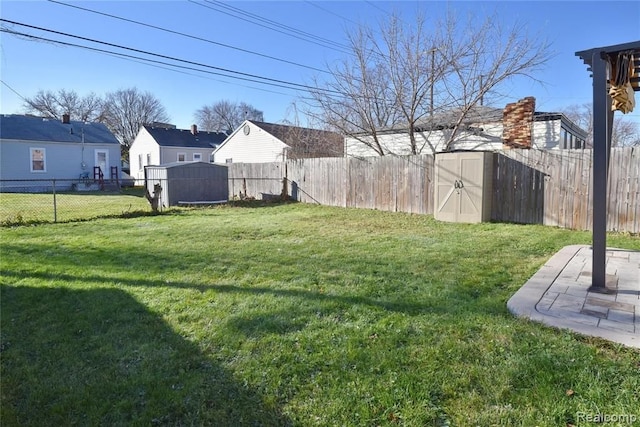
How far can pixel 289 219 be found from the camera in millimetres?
9359

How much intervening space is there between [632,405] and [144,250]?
5.77m

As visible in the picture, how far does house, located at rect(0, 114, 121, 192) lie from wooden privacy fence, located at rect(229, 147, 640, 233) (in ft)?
53.1

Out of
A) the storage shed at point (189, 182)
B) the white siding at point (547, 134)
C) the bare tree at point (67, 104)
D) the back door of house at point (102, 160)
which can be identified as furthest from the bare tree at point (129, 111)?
the white siding at point (547, 134)

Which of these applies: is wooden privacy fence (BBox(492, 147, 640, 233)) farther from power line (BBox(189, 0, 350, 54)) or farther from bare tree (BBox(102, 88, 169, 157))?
bare tree (BBox(102, 88, 169, 157))

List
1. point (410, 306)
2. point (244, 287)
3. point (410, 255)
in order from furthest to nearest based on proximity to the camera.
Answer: point (410, 255) < point (244, 287) < point (410, 306)

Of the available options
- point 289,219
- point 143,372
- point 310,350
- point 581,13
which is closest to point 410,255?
point 310,350

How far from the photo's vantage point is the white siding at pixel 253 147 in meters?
21.4

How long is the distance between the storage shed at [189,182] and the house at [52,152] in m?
10.9

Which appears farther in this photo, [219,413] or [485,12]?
[485,12]

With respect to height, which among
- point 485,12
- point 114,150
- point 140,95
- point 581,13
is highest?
point 140,95

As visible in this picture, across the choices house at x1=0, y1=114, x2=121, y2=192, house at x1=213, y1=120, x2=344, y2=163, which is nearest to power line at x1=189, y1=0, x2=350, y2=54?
house at x1=213, y1=120, x2=344, y2=163

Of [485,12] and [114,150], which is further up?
[485,12]

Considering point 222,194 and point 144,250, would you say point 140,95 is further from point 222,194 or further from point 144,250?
point 144,250

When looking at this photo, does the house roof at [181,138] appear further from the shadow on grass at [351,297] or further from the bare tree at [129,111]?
the shadow on grass at [351,297]
